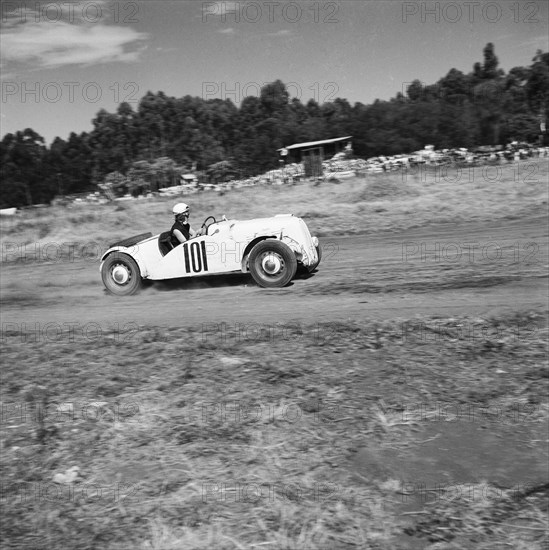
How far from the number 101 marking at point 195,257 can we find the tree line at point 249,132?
43643mm

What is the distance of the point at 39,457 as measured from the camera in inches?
185

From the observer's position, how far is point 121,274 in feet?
32.0

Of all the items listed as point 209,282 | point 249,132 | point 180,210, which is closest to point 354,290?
point 209,282

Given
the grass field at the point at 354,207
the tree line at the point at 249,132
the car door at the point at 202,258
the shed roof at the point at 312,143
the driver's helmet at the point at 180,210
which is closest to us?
the car door at the point at 202,258

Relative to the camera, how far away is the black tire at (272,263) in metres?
8.88

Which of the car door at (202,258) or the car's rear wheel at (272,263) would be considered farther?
the car door at (202,258)

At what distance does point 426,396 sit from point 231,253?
4.47 meters

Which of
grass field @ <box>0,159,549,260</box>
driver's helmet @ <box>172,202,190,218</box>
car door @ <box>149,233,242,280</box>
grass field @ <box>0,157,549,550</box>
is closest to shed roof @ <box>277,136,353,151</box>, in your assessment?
grass field @ <box>0,159,549,260</box>

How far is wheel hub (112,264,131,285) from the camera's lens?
31.9 ft

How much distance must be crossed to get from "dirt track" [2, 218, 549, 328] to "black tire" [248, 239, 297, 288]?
0.18 metres

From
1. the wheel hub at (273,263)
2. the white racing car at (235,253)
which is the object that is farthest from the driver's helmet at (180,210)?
the wheel hub at (273,263)

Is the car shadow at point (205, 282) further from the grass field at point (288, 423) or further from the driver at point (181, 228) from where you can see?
the driver at point (181, 228)

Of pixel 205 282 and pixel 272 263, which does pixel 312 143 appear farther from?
pixel 272 263

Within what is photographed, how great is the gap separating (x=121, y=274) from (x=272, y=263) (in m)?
2.48
